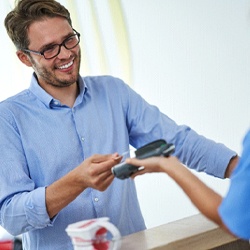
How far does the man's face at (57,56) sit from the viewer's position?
239 cm

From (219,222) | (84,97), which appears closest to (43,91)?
(84,97)

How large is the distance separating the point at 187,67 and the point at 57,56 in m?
1.91

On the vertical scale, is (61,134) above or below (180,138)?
above

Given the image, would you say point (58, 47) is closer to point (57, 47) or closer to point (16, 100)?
point (57, 47)

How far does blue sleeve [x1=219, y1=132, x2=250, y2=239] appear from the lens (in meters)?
1.36

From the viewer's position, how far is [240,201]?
137 centimetres

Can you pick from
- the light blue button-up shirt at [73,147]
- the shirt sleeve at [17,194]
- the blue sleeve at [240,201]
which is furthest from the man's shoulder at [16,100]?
the blue sleeve at [240,201]

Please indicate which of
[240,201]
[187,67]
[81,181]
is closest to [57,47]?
[81,181]

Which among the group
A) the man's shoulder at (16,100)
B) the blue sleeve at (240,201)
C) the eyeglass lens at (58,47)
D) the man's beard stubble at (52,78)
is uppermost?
the eyeglass lens at (58,47)

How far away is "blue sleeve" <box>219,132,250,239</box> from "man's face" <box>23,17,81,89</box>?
112 cm

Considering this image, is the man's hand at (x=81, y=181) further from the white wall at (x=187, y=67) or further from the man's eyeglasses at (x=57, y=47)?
the white wall at (x=187, y=67)

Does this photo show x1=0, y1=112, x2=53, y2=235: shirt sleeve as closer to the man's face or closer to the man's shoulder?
the man's shoulder

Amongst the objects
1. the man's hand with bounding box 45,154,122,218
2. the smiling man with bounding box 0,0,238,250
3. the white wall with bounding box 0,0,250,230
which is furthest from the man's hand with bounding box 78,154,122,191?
the white wall with bounding box 0,0,250,230

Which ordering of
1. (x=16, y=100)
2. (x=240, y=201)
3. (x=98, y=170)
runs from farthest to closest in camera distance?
(x=16, y=100) < (x=98, y=170) < (x=240, y=201)
